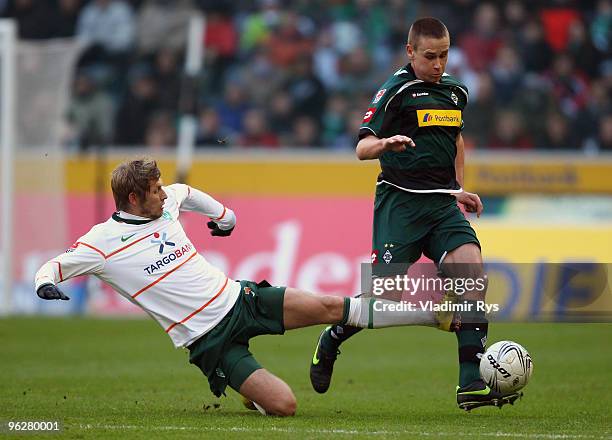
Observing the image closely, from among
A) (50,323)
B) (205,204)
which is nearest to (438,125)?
(205,204)

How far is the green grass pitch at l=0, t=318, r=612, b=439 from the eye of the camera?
676 centimetres

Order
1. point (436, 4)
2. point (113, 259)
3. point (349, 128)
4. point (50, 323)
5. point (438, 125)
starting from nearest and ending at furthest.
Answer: point (113, 259) < point (438, 125) < point (50, 323) < point (349, 128) < point (436, 4)

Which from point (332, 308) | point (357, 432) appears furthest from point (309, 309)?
point (357, 432)

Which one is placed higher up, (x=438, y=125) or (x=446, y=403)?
(x=438, y=125)

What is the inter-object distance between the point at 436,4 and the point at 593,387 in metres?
11.4

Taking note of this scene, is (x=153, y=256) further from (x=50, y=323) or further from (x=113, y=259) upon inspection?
(x=50, y=323)

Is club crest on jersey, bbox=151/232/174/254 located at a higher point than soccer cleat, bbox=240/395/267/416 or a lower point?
higher

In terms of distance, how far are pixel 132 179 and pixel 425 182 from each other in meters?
1.99

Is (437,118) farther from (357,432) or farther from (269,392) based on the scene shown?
(357,432)

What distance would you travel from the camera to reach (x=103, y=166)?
54.2ft

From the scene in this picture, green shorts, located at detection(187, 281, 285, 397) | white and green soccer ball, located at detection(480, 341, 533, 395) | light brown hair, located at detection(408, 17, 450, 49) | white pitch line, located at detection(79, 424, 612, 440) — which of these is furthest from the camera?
light brown hair, located at detection(408, 17, 450, 49)

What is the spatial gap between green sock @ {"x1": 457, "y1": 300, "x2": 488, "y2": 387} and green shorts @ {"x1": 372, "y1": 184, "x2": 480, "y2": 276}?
0.46 m
